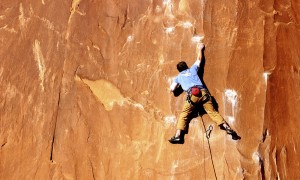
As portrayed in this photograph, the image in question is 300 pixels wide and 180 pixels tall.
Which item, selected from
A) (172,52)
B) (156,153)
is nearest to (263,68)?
(172,52)

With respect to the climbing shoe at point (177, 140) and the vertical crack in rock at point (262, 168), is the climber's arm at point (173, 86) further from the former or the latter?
the vertical crack in rock at point (262, 168)

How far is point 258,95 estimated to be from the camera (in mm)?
7625

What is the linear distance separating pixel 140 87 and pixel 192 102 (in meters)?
1.03

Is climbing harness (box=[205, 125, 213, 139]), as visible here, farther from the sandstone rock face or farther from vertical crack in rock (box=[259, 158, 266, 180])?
vertical crack in rock (box=[259, 158, 266, 180])

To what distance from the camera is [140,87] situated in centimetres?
793

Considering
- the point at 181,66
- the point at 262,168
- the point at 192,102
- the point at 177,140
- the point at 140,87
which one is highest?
the point at 181,66

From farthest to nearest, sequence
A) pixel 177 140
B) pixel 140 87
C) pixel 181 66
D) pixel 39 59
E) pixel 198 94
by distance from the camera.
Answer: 1. pixel 39 59
2. pixel 140 87
3. pixel 181 66
4. pixel 177 140
5. pixel 198 94

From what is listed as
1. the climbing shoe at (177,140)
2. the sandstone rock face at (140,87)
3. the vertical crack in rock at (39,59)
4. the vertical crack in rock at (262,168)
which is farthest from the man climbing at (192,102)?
the vertical crack in rock at (39,59)

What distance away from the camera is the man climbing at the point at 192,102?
7.27 meters

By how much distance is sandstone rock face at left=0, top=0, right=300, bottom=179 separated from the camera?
7402mm

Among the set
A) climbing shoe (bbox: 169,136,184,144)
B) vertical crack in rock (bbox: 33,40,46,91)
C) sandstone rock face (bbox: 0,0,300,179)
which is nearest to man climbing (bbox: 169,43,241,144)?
climbing shoe (bbox: 169,136,184,144)

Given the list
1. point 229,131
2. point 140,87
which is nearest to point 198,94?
point 229,131

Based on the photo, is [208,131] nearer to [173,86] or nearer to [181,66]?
[173,86]

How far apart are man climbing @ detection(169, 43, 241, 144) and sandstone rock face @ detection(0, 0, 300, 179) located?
0.15 m
